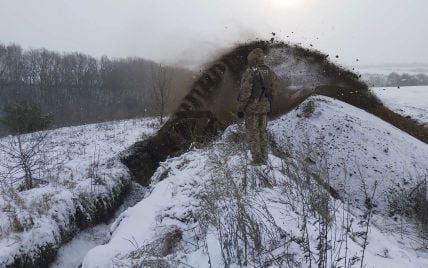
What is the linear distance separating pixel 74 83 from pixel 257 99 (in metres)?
68.8

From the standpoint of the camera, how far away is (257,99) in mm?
7152

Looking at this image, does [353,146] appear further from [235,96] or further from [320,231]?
[320,231]

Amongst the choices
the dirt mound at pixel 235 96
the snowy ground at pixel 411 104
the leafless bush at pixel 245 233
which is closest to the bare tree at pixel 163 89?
the dirt mound at pixel 235 96

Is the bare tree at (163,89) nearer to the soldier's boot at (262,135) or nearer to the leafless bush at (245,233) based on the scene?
the soldier's boot at (262,135)

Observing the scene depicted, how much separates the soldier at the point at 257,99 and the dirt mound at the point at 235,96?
3.60m

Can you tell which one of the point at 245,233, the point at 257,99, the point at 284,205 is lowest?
the point at 284,205

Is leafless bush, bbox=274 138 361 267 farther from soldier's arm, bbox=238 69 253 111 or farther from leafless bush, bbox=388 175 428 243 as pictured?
leafless bush, bbox=388 175 428 243

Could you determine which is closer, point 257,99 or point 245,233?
point 245,233

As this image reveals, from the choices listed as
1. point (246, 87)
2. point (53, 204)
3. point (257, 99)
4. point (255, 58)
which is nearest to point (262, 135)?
point (257, 99)

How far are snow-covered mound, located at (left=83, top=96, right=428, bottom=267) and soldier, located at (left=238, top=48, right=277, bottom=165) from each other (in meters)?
0.30

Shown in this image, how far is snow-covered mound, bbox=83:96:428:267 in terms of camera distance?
4324mm

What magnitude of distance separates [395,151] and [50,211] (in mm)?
6931

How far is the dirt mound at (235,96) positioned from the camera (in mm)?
11344

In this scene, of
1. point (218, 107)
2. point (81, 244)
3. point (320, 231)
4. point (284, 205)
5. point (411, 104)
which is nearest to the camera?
point (320, 231)
